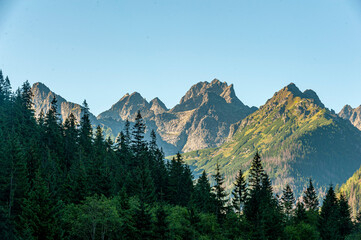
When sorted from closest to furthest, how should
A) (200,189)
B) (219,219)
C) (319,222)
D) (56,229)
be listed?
(56,229)
(219,219)
(319,222)
(200,189)

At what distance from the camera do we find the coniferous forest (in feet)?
177

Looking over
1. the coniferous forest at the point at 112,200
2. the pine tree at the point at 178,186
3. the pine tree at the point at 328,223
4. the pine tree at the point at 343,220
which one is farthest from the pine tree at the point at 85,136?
the pine tree at the point at 343,220

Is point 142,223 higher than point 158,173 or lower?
lower

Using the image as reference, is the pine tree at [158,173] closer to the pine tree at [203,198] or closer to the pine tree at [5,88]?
the pine tree at [203,198]

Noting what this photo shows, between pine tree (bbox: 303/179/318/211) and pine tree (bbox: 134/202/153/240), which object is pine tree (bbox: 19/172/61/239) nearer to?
pine tree (bbox: 134/202/153/240)

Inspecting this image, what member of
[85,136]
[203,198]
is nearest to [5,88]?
[85,136]

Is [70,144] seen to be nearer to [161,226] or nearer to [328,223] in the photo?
[161,226]

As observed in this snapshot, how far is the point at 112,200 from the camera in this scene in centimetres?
6384

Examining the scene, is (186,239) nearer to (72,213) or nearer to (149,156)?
(72,213)

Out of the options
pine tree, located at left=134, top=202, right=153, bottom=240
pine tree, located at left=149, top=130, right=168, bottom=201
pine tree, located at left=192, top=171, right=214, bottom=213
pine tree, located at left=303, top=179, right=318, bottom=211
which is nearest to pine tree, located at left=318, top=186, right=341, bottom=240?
pine tree, located at left=192, top=171, right=214, bottom=213

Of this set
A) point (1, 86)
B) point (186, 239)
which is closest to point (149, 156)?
point (186, 239)

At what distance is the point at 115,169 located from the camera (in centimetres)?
10306

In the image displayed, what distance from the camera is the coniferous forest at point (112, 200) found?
53.9 metres

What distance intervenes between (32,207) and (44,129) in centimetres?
6968
